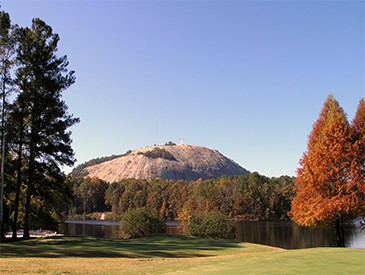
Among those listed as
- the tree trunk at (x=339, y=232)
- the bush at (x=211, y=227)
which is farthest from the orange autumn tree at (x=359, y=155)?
the bush at (x=211, y=227)

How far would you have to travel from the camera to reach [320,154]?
994 inches

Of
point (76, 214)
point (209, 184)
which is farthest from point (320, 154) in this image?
point (76, 214)

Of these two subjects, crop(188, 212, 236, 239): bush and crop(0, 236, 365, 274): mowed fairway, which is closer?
crop(0, 236, 365, 274): mowed fairway

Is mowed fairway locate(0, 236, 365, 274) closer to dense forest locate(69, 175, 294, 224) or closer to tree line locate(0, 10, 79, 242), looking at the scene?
tree line locate(0, 10, 79, 242)

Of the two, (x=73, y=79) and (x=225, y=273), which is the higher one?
(x=73, y=79)

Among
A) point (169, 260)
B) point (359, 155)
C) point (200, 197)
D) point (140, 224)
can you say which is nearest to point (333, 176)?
point (359, 155)

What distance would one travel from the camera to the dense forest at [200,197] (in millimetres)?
115000

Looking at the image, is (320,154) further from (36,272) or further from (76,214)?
(76,214)

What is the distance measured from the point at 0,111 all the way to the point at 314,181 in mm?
23914

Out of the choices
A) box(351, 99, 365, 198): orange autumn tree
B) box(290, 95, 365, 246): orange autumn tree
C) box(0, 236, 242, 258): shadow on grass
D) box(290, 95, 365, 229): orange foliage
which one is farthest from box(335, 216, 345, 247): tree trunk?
box(0, 236, 242, 258): shadow on grass

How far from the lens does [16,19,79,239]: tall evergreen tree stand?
2892 centimetres

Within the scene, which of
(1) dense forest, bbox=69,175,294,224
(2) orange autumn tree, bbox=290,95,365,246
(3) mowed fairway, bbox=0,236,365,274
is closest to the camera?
(3) mowed fairway, bbox=0,236,365,274

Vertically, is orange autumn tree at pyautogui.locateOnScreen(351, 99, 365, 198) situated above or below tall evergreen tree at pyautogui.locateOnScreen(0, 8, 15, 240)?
below

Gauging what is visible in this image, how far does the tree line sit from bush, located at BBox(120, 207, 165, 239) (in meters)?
11.1
